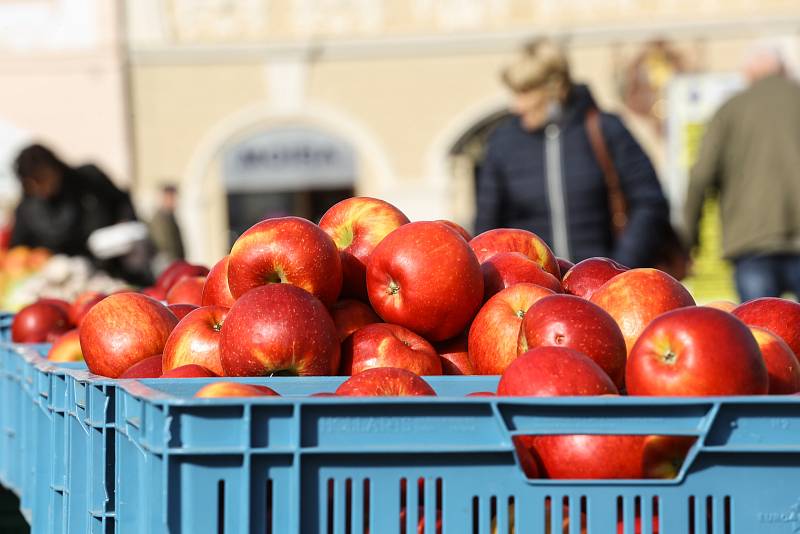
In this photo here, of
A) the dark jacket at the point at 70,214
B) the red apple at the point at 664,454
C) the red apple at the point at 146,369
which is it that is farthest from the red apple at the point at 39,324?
the dark jacket at the point at 70,214

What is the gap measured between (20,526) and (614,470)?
1.73 m

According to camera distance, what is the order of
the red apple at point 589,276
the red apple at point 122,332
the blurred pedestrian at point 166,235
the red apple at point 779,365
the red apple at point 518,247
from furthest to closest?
1. the blurred pedestrian at point 166,235
2. the red apple at point 518,247
3. the red apple at point 589,276
4. the red apple at point 122,332
5. the red apple at point 779,365

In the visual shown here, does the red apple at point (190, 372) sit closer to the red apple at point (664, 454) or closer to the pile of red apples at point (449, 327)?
the pile of red apples at point (449, 327)

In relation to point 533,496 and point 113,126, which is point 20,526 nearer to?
point 533,496

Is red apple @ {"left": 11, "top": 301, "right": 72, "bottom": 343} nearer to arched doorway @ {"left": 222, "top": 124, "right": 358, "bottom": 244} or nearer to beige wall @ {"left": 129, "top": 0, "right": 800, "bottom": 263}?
beige wall @ {"left": 129, "top": 0, "right": 800, "bottom": 263}

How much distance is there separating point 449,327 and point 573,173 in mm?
2797

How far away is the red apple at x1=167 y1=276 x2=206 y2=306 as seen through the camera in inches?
126

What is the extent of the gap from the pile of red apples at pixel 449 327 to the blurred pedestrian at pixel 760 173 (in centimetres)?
354

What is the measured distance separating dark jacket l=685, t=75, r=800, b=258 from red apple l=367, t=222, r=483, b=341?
3.90 meters

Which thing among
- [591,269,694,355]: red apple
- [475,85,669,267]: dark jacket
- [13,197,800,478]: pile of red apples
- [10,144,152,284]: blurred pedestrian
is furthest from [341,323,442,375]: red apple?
[10,144,152,284]: blurred pedestrian

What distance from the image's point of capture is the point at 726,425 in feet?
5.77

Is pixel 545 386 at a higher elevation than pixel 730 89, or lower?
lower

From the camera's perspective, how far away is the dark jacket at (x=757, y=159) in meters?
6.35

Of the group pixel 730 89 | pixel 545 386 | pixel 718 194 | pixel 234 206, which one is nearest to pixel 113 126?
pixel 234 206
